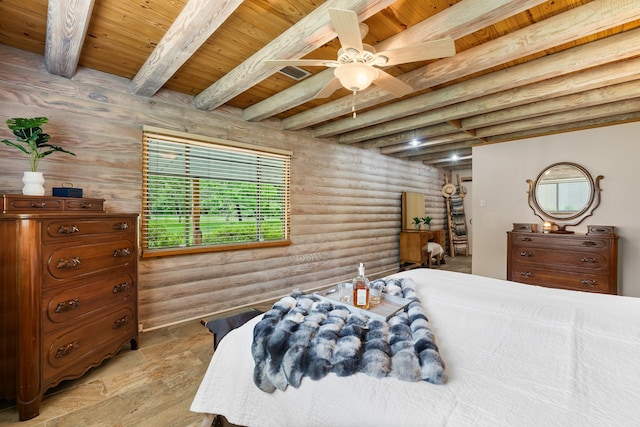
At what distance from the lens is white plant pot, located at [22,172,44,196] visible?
2082mm

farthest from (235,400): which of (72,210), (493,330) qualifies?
(72,210)

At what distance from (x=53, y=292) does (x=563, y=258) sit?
A: 504cm

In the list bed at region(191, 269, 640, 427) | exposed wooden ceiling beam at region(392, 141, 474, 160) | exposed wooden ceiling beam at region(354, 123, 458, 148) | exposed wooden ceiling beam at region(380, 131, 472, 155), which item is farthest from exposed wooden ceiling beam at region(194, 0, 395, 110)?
exposed wooden ceiling beam at region(392, 141, 474, 160)

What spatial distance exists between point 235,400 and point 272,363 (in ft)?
0.75

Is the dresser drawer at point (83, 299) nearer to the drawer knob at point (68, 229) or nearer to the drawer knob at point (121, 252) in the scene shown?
the drawer knob at point (121, 252)

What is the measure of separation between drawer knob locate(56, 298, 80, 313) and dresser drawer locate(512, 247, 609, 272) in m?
4.70

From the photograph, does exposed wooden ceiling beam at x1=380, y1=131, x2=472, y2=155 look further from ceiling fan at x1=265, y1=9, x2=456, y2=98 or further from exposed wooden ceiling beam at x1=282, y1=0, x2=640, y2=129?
ceiling fan at x1=265, y1=9, x2=456, y2=98

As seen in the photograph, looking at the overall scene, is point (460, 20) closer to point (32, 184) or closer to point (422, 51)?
point (422, 51)

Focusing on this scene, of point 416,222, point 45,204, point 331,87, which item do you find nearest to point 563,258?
point 416,222

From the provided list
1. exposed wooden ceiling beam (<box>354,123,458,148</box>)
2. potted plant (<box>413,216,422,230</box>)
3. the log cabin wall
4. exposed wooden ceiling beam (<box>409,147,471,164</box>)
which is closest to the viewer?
the log cabin wall

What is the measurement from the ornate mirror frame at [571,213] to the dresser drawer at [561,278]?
0.61 meters

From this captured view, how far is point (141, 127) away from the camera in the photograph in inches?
115

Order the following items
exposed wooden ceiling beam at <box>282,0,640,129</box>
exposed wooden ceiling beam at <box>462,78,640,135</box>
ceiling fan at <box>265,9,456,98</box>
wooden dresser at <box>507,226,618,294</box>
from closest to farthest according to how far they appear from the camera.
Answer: ceiling fan at <box>265,9,456,98</box>
exposed wooden ceiling beam at <box>282,0,640,129</box>
exposed wooden ceiling beam at <box>462,78,640,135</box>
wooden dresser at <box>507,226,618,294</box>

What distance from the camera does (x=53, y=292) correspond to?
6.15 feet
